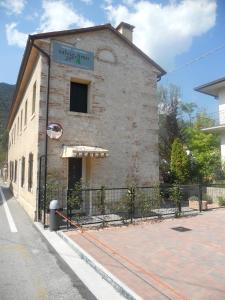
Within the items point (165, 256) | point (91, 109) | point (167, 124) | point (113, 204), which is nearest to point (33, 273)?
point (165, 256)

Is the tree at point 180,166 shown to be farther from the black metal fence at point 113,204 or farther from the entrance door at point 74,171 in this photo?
the entrance door at point 74,171

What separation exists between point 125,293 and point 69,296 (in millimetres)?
1021

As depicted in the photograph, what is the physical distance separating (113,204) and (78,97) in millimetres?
5473

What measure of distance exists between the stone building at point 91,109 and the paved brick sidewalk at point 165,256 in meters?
3.67

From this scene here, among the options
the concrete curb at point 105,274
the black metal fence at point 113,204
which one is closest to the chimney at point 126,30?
the black metal fence at point 113,204

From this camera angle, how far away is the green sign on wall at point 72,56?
1263 centimetres

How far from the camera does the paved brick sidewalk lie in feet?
17.0

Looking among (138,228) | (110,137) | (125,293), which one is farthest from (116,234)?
(110,137)

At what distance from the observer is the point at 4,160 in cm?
6644

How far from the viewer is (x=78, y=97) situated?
44.2 ft

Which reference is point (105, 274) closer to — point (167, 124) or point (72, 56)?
point (72, 56)

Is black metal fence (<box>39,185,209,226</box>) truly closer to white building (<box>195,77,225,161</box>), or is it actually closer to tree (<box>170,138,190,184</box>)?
tree (<box>170,138,190,184</box>)

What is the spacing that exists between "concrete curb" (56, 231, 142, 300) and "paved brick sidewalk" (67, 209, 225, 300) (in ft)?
0.60

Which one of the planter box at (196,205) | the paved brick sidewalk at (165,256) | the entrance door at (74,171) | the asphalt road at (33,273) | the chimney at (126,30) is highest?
the chimney at (126,30)
